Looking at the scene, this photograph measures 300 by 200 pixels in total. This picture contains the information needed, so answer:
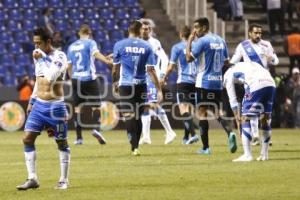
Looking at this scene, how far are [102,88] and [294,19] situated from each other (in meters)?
9.12

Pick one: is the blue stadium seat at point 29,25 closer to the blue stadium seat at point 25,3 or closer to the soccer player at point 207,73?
the blue stadium seat at point 25,3

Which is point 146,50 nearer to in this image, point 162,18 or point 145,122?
point 145,122

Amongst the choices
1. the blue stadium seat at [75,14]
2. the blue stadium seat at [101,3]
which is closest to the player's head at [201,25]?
the blue stadium seat at [75,14]

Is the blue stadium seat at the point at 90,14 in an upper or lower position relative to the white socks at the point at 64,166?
lower

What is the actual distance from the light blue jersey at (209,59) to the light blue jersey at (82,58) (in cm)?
473

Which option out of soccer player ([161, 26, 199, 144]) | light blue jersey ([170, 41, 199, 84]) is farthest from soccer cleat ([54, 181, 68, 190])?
light blue jersey ([170, 41, 199, 84])

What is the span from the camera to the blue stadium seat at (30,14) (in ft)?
115

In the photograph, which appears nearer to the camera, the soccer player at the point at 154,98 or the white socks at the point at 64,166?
the white socks at the point at 64,166

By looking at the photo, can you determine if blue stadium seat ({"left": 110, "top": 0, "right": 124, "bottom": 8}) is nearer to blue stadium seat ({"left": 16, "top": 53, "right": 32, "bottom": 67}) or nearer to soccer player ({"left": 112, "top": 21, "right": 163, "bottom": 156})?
blue stadium seat ({"left": 16, "top": 53, "right": 32, "bottom": 67})

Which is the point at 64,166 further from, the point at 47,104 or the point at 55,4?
the point at 55,4

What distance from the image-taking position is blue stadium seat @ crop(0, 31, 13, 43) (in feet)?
113

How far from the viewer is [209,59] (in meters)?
20.0

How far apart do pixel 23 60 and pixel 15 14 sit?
6.28 ft

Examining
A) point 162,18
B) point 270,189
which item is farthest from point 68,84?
point 270,189
